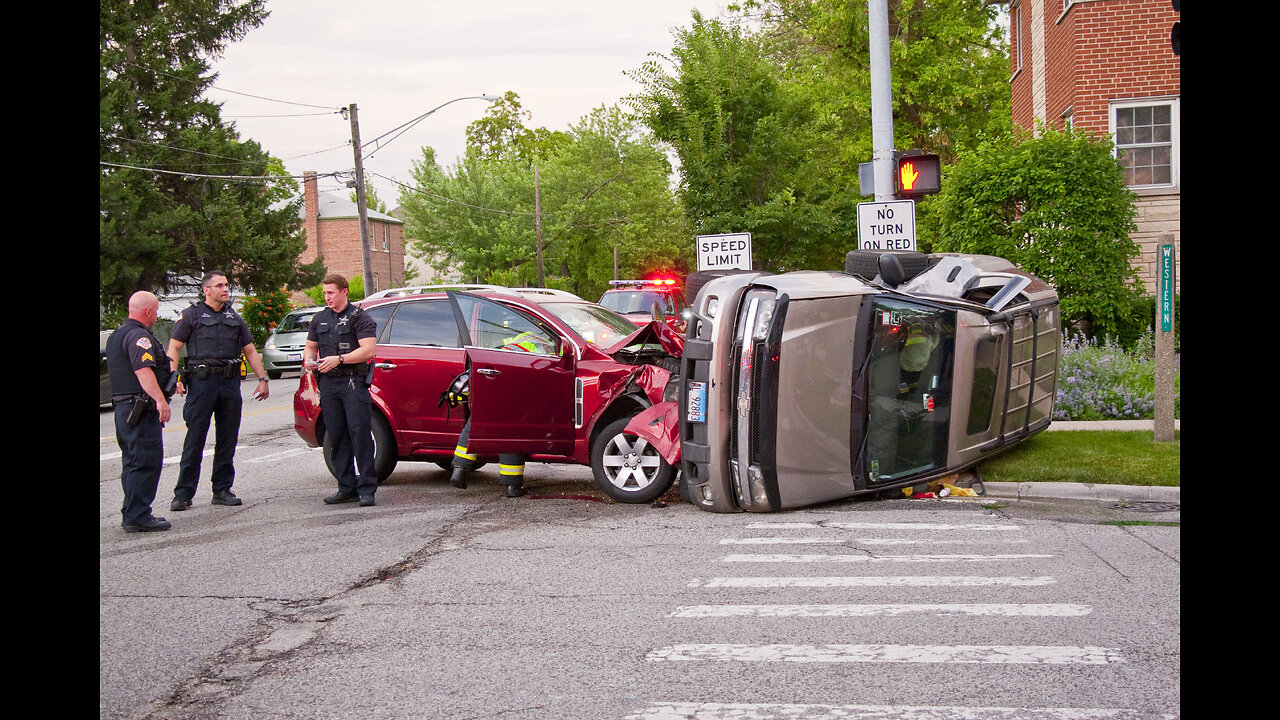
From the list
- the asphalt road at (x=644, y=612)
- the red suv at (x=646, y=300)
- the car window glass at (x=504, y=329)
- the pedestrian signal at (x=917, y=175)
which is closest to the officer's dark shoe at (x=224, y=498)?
the asphalt road at (x=644, y=612)

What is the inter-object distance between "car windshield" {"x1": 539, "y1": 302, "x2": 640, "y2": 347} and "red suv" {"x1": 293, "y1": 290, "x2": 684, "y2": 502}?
0.02m

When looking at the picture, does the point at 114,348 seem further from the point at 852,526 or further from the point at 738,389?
the point at 852,526

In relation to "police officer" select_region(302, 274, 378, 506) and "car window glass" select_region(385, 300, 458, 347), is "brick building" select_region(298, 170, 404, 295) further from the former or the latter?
"police officer" select_region(302, 274, 378, 506)

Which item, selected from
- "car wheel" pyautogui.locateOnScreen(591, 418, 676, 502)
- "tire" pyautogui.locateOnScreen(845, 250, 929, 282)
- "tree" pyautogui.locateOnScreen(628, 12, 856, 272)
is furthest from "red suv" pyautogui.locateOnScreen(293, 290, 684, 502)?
"tree" pyautogui.locateOnScreen(628, 12, 856, 272)

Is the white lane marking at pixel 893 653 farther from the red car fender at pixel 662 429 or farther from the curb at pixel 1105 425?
the curb at pixel 1105 425

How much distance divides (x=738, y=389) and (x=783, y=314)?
0.64 m

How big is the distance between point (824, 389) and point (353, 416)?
12.7 ft

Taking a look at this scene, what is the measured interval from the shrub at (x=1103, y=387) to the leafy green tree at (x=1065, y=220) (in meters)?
1.68

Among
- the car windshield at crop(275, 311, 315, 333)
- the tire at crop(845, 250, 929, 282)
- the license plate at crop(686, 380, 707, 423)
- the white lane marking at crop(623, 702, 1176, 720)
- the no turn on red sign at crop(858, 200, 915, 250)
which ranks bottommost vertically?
the white lane marking at crop(623, 702, 1176, 720)

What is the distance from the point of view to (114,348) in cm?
851

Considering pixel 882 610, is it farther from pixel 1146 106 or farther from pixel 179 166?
pixel 179 166

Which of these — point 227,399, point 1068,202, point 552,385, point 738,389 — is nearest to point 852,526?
point 738,389

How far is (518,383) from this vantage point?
30.3 feet

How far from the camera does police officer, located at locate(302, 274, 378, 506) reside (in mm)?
9195
